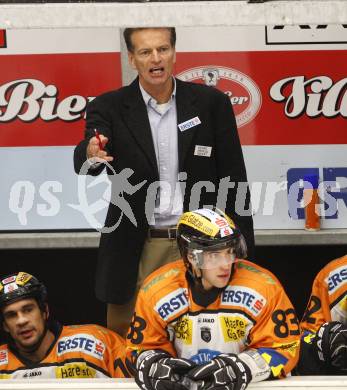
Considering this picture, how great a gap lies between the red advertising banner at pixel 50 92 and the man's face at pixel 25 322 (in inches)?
37.3

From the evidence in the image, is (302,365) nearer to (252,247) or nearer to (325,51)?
(252,247)

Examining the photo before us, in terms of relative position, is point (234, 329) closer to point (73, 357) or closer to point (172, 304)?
point (172, 304)

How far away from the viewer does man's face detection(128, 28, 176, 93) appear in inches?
135

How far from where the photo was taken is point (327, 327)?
3.66 m

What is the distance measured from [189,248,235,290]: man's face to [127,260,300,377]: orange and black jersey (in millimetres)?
56

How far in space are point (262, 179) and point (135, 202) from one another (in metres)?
1.22

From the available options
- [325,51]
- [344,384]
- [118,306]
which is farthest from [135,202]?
[325,51]

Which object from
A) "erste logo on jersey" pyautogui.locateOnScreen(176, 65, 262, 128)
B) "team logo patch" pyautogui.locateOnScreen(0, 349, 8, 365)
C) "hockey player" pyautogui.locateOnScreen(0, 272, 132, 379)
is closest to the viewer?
"hockey player" pyautogui.locateOnScreen(0, 272, 132, 379)

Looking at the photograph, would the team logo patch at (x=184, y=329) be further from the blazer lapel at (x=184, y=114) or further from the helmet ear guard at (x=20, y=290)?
the helmet ear guard at (x=20, y=290)

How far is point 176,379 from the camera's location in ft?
10.2

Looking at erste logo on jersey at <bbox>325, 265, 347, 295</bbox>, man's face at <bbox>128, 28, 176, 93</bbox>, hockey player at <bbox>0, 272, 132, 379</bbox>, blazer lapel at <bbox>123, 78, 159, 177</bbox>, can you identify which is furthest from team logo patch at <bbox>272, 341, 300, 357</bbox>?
man's face at <bbox>128, 28, 176, 93</bbox>

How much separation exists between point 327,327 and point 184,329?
1.95 ft

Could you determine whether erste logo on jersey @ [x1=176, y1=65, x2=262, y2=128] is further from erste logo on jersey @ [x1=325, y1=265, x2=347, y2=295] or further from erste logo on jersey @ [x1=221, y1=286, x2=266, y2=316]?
erste logo on jersey @ [x1=221, y1=286, x2=266, y2=316]

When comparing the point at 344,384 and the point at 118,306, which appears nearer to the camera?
the point at 344,384
